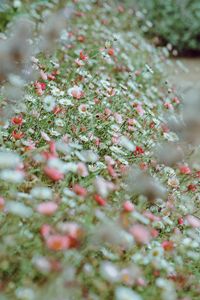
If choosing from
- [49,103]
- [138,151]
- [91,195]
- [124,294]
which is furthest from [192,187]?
[124,294]

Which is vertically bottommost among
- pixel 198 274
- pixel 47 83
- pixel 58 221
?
pixel 47 83

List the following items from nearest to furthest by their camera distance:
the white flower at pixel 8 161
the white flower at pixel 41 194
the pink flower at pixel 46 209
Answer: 1. the pink flower at pixel 46 209
2. the white flower at pixel 41 194
3. the white flower at pixel 8 161

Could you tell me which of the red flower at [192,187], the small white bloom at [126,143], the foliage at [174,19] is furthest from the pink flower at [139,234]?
the foliage at [174,19]

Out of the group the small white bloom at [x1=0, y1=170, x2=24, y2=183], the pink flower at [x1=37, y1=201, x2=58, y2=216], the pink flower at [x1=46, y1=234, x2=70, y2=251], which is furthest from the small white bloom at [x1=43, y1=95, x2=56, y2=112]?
the pink flower at [x1=46, y1=234, x2=70, y2=251]

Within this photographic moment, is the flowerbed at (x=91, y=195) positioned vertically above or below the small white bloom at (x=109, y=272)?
below

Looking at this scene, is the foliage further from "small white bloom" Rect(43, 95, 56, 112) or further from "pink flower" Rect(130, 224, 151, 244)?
"pink flower" Rect(130, 224, 151, 244)

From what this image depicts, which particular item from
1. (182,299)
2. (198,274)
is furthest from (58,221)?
(198,274)

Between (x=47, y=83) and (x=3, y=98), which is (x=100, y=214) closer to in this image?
(x=3, y=98)

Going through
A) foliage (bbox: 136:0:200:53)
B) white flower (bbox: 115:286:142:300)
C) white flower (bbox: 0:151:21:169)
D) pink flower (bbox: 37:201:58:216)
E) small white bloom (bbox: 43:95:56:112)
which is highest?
pink flower (bbox: 37:201:58:216)

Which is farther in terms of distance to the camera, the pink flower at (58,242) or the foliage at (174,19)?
the foliage at (174,19)

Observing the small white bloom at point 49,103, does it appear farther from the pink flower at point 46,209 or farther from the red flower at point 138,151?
the pink flower at point 46,209

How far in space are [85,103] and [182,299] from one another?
1.63 meters

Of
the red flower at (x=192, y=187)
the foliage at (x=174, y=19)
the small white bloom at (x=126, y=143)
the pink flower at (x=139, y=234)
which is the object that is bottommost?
the foliage at (x=174, y=19)

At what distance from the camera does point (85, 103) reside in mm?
3666
